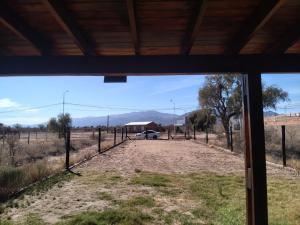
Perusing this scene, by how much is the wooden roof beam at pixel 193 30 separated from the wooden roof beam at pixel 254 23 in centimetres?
60

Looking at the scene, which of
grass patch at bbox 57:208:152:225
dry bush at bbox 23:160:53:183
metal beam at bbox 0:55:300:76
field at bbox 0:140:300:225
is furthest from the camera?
dry bush at bbox 23:160:53:183

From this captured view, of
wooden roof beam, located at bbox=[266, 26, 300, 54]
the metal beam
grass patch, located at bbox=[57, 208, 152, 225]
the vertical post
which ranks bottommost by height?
grass patch, located at bbox=[57, 208, 152, 225]

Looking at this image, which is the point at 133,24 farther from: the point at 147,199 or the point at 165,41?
the point at 147,199

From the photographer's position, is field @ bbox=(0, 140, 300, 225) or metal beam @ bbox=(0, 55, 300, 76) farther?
field @ bbox=(0, 140, 300, 225)

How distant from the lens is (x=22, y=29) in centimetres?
434

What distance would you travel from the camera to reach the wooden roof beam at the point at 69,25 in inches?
145

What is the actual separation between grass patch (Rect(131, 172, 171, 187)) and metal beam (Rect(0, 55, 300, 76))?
22.8 feet

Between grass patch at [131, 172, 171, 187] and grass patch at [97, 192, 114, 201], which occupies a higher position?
grass patch at [131, 172, 171, 187]

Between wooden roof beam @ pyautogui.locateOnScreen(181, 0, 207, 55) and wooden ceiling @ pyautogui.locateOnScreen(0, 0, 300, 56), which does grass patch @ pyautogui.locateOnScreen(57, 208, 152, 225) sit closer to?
wooden ceiling @ pyautogui.locateOnScreen(0, 0, 300, 56)

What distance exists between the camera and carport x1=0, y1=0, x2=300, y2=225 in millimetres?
3875

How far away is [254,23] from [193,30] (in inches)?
27.2

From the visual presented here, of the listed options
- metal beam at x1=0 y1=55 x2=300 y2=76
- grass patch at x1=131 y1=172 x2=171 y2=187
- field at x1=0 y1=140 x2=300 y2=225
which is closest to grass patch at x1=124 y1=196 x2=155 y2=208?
field at x1=0 y1=140 x2=300 y2=225

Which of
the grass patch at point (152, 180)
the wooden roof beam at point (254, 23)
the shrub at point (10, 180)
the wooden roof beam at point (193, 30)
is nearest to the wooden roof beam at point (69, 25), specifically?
the wooden roof beam at point (193, 30)

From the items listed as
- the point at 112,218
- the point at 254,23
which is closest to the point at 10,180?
the point at 112,218
